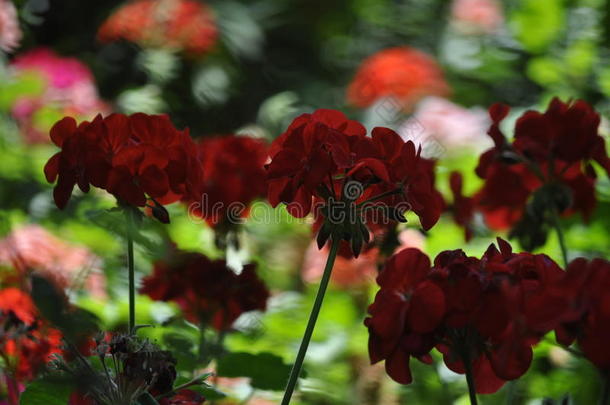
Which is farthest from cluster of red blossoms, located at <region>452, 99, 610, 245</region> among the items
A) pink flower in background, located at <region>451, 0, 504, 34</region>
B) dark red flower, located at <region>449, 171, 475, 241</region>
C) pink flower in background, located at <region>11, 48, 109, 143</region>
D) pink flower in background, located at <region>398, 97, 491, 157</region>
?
pink flower in background, located at <region>451, 0, 504, 34</region>

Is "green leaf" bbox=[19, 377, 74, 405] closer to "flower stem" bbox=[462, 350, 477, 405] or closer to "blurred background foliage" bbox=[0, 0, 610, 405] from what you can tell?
"blurred background foliage" bbox=[0, 0, 610, 405]

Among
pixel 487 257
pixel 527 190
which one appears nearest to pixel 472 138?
pixel 527 190

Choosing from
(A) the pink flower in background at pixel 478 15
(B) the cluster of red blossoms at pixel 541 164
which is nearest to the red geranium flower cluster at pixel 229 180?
(B) the cluster of red blossoms at pixel 541 164

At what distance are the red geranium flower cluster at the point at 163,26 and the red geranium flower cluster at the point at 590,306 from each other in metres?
2.42

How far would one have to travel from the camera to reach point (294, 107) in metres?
3.08

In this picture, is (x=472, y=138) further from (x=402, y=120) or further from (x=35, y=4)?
(x=35, y=4)

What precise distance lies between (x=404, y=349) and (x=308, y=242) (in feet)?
4.67

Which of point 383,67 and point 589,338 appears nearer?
point 589,338

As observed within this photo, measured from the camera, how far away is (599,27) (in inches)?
95.4

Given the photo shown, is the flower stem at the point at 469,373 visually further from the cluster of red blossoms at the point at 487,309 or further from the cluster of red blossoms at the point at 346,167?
the cluster of red blossoms at the point at 346,167

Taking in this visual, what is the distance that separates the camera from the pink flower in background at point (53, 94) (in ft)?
7.77

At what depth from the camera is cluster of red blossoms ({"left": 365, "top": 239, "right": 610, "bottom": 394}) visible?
608mm

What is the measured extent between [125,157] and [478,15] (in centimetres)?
252

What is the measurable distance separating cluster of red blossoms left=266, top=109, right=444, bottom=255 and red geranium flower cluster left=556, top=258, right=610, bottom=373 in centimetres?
19
